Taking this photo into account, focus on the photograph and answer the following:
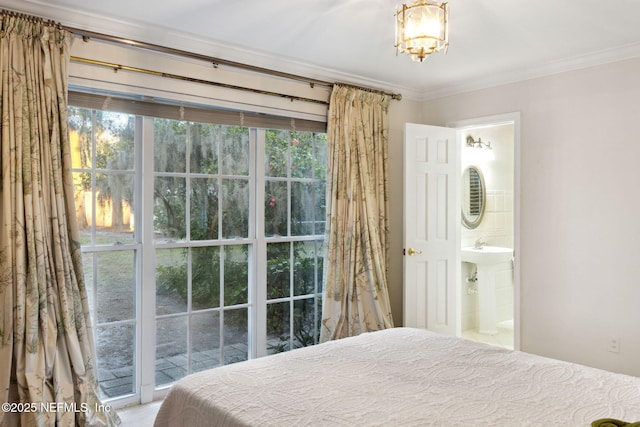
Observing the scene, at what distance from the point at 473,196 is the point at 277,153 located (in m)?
2.73

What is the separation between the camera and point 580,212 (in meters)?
3.66

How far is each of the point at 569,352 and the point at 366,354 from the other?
2139 millimetres

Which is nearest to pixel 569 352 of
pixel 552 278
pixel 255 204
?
pixel 552 278

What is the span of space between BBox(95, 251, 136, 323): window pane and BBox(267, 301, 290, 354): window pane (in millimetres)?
1076

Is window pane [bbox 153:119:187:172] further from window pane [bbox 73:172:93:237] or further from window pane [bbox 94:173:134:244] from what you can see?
window pane [bbox 73:172:93:237]

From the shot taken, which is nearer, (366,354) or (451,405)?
(451,405)

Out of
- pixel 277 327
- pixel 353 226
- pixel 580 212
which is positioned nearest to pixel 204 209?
pixel 277 327

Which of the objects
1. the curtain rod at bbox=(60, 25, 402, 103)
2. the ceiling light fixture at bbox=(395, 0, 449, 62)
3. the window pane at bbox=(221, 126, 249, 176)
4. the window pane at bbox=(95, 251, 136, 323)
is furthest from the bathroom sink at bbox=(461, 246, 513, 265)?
the window pane at bbox=(95, 251, 136, 323)

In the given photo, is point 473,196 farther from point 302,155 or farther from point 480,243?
point 302,155

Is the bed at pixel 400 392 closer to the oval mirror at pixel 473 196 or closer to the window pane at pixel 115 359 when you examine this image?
the window pane at pixel 115 359

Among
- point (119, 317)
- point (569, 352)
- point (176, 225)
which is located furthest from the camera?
point (569, 352)

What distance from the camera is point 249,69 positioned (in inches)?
139

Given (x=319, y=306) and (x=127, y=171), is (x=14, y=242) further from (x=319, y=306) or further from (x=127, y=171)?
(x=319, y=306)

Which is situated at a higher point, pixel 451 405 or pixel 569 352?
pixel 451 405
